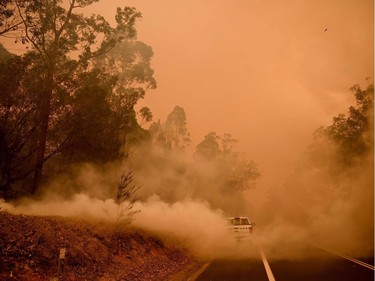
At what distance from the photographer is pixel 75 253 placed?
9.19 m

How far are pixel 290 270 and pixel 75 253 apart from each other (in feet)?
23.2

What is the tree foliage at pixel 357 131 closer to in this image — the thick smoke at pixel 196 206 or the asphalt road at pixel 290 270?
the thick smoke at pixel 196 206

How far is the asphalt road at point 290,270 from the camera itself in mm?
9672

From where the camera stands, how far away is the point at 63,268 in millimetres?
8250

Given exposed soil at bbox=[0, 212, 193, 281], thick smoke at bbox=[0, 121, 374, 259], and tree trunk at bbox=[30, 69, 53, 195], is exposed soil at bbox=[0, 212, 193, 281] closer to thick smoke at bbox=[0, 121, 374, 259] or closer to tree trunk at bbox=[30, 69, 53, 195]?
thick smoke at bbox=[0, 121, 374, 259]

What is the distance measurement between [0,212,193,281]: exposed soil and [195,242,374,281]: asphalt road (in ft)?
6.00

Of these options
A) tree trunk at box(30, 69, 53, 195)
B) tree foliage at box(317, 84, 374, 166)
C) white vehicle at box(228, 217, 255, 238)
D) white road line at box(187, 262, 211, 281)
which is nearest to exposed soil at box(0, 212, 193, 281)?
white road line at box(187, 262, 211, 281)

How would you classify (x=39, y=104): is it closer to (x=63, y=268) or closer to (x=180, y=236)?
(x=63, y=268)

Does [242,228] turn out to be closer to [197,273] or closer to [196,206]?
[196,206]

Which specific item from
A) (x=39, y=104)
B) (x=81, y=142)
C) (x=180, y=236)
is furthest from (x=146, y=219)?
(x=39, y=104)

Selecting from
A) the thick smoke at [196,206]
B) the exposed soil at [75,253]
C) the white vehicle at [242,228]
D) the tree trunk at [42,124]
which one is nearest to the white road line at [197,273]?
the exposed soil at [75,253]

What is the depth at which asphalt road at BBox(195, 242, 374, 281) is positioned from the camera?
967 cm

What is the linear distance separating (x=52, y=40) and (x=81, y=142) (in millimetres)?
6571

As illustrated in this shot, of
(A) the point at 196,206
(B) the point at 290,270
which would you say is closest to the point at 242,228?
(A) the point at 196,206
